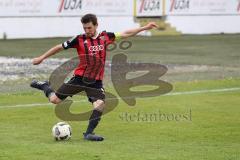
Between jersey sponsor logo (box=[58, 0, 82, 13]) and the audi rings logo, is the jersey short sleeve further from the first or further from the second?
jersey sponsor logo (box=[58, 0, 82, 13])

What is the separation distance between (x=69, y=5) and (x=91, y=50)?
28.1m

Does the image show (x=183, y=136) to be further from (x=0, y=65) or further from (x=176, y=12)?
(x=176, y=12)

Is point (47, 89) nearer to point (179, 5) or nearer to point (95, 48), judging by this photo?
point (95, 48)

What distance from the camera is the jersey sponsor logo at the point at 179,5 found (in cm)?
4266

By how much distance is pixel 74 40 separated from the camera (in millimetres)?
10820

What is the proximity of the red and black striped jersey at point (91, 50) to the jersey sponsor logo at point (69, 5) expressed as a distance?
1087 inches

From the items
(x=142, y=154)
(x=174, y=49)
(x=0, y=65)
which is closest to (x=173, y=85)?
(x=0, y=65)

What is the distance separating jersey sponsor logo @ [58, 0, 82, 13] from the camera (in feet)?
126

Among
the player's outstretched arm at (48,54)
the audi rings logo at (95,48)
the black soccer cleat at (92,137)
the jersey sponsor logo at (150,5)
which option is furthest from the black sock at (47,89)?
the jersey sponsor logo at (150,5)

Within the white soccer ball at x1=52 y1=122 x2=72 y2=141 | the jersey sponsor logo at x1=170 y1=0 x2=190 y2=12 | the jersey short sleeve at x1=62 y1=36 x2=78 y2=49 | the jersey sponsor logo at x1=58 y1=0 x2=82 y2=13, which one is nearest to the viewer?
the white soccer ball at x1=52 y1=122 x2=72 y2=141

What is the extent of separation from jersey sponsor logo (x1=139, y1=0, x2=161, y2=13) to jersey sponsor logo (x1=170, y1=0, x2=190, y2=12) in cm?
90

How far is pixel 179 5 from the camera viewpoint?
42938mm

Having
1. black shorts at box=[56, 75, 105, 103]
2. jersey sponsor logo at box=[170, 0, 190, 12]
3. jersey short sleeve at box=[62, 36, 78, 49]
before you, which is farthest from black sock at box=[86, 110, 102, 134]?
jersey sponsor logo at box=[170, 0, 190, 12]

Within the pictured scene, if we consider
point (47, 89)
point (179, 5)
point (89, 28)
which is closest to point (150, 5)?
point (179, 5)
